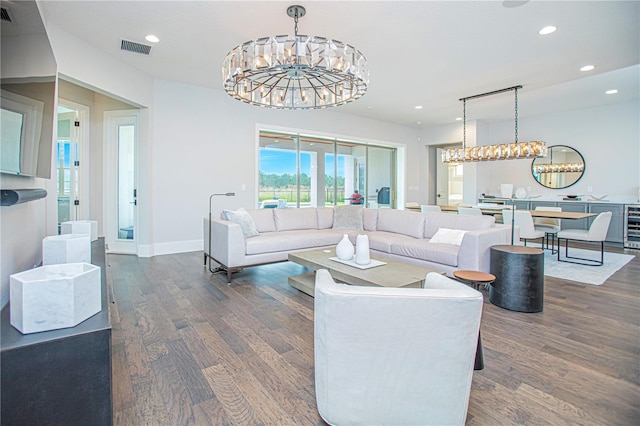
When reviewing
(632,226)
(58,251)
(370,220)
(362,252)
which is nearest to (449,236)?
(362,252)

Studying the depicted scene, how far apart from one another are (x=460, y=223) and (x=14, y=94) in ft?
14.3

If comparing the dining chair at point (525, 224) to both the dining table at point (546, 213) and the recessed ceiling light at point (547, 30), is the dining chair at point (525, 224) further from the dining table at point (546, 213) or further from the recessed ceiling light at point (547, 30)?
the recessed ceiling light at point (547, 30)

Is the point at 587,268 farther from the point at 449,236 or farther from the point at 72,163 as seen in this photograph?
the point at 72,163

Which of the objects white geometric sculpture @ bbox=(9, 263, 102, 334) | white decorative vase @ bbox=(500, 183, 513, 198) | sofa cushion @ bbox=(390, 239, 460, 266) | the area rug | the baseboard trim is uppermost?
white decorative vase @ bbox=(500, 183, 513, 198)

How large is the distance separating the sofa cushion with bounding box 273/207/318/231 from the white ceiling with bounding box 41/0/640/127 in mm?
2420

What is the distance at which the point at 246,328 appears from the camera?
8.60ft

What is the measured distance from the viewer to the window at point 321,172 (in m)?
6.96

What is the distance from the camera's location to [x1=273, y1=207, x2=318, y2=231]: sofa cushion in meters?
5.06

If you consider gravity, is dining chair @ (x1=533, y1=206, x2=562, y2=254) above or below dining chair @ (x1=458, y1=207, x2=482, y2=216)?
below

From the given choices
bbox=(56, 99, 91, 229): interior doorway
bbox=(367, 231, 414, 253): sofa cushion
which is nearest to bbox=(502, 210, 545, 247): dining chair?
bbox=(367, 231, 414, 253): sofa cushion

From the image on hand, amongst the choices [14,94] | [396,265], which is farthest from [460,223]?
[14,94]

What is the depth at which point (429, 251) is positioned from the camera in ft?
12.7

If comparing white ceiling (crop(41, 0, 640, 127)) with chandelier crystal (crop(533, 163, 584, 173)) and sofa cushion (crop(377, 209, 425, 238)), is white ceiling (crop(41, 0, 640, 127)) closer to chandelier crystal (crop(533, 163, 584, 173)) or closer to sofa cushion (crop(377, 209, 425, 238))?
chandelier crystal (crop(533, 163, 584, 173))

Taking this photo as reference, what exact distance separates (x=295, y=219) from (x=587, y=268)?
441 centimetres
